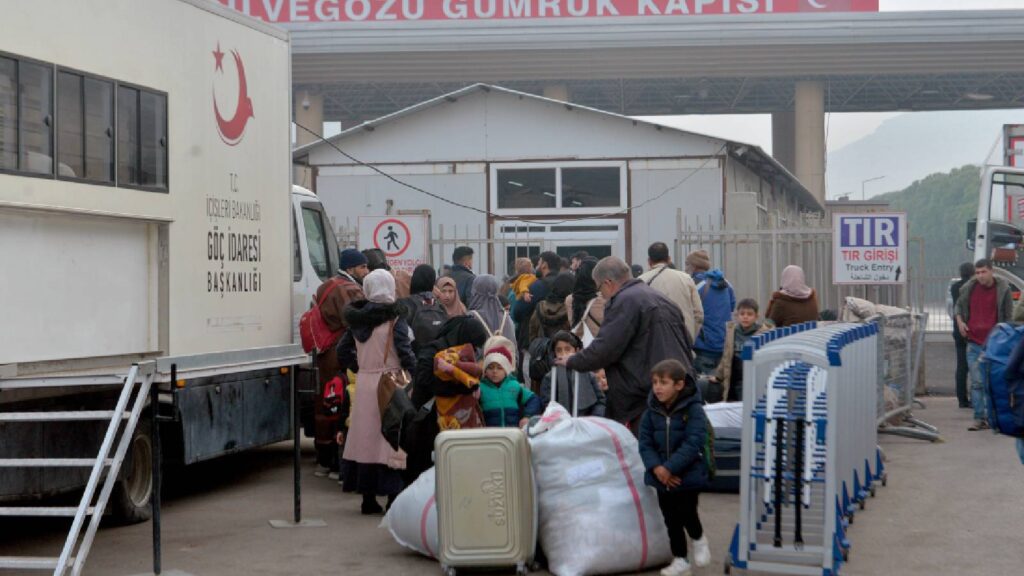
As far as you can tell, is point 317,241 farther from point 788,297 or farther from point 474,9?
point 474,9

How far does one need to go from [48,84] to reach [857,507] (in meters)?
6.08

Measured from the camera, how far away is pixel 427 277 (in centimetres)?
1197

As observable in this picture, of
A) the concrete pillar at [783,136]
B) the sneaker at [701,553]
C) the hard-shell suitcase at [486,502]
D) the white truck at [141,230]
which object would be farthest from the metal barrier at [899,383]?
the concrete pillar at [783,136]

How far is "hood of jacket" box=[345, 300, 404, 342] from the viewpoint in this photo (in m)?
10.8

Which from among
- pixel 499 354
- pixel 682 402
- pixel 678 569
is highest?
pixel 499 354

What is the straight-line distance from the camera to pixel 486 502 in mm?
8500

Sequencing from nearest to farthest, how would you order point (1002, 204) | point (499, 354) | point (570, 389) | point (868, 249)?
point (499, 354), point (570, 389), point (868, 249), point (1002, 204)

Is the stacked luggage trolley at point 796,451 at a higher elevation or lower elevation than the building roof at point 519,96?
lower

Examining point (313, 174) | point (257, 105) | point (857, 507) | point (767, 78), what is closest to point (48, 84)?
point (257, 105)

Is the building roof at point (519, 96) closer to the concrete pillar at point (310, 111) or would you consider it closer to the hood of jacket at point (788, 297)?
the hood of jacket at point (788, 297)

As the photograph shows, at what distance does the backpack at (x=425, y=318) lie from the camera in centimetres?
1113

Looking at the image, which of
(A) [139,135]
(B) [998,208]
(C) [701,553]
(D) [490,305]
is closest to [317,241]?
(D) [490,305]

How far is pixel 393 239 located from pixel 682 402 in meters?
10.4

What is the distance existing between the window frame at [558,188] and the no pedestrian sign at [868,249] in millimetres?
7830
